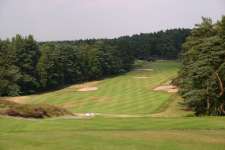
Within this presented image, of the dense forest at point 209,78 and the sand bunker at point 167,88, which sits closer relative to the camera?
the dense forest at point 209,78

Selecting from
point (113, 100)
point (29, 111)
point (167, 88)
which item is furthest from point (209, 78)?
point (167, 88)

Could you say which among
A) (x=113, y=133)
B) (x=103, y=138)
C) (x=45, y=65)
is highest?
(x=103, y=138)

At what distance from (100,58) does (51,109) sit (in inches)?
3738

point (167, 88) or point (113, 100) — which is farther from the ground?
point (167, 88)

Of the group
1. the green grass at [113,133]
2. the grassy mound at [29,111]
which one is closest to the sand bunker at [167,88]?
the grassy mound at [29,111]

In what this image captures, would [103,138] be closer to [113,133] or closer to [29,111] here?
[113,133]

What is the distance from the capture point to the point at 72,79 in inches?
4491

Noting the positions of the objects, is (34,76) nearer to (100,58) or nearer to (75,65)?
(75,65)

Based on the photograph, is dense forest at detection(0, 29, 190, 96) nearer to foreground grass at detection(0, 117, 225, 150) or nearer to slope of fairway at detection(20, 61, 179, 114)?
slope of fairway at detection(20, 61, 179, 114)

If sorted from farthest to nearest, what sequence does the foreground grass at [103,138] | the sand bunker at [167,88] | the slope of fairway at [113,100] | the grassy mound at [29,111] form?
the sand bunker at [167,88] → the slope of fairway at [113,100] → the grassy mound at [29,111] → the foreground grass at [103,138]

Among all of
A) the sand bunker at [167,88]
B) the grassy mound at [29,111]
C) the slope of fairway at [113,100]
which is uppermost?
the grassy mound at [29,111]

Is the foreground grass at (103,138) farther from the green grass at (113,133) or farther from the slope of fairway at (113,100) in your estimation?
the slope of fairway at (113,100)

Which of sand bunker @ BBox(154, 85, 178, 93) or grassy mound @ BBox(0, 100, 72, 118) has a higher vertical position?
grassy mound @ BBox(0, 100, 72, 118)

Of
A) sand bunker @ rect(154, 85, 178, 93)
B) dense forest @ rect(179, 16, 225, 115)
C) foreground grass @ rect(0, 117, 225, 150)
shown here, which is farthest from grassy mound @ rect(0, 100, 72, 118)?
sand bunker @ rect(154, 85, 178, 93)
